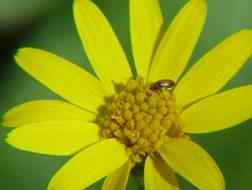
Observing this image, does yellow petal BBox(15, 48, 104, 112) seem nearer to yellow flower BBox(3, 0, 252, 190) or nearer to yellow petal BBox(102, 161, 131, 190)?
yellow flower BBox(3, 0, 252, 190)

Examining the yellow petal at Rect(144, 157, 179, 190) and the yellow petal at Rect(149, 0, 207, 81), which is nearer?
the yellow petal at Rect(144, 157, 179, 190)

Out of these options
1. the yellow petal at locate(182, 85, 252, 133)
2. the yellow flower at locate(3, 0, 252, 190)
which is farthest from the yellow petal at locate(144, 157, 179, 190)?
the yellow petal at locate(182, 85, 252, 133)

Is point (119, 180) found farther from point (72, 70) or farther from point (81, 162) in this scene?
point (72, 70)

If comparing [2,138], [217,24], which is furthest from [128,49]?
[2,138]

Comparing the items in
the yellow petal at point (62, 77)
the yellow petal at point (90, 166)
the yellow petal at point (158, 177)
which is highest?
the yellow petal at point (62, 77)

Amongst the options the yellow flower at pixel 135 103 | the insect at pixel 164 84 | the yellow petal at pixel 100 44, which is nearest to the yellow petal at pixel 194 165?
the yellow flower at pixel 135 103

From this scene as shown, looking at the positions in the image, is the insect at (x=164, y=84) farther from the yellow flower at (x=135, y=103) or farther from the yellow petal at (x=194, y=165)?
the yellow petal at (x=194, y=165)

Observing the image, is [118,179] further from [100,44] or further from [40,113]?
[100,44]
